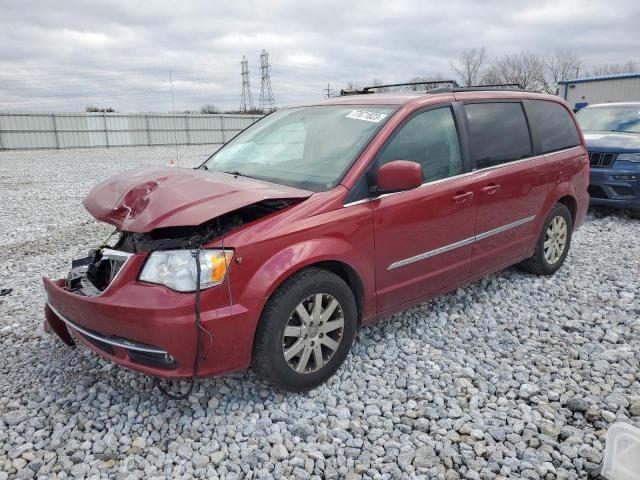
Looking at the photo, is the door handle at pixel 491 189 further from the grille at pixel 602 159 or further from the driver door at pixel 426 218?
the grille at pixel 602 159

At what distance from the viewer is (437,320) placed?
13.0 feet

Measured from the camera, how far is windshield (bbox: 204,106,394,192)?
10.4ft

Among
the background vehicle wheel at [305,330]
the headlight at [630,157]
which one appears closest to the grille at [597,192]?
the headlight at [630,157]

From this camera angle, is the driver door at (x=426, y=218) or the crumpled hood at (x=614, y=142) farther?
the crumpled hood at (x=614, y=142)

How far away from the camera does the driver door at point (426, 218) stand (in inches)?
126

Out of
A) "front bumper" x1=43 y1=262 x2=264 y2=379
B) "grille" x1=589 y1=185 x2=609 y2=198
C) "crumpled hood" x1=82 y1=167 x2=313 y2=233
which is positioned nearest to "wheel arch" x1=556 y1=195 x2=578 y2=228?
"grille" x1=589 y1=185 x2=609 y2=198

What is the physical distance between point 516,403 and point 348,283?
122 centimetres

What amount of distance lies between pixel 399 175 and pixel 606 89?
20583 mm

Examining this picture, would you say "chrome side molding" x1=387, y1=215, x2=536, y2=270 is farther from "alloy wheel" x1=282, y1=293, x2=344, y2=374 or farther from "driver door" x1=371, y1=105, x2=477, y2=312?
"alloy wheel" x1=282, y1=293, x2=344, y2=374

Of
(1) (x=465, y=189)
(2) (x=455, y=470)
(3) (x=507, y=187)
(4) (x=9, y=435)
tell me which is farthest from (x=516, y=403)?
(4) (x=9, y=435)

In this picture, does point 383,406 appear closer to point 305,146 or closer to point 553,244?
point 305,146

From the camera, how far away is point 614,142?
7520mm

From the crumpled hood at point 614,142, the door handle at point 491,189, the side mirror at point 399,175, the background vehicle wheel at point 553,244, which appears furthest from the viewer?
the crumpled hood at point 614,142

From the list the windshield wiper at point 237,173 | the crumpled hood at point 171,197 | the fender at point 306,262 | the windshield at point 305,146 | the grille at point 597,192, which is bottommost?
the grille at point 597,192
